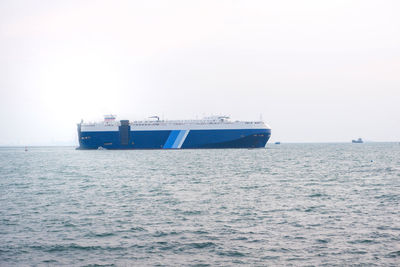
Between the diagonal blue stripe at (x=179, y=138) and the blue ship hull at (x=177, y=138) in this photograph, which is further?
the diagonal blue stripe at (x=179, y=138)

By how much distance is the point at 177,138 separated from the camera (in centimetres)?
11819

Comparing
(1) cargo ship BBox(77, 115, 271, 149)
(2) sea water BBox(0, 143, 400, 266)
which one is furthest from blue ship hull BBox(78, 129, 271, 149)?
(2) sea water BBox(0, 143, 400, 266)

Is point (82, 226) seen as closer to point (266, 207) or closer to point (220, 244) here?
point (220, 244)

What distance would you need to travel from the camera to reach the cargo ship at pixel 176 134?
11544 centimetres

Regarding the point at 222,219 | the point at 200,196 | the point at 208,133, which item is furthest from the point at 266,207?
the point at 208,133

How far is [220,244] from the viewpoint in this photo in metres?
17.1

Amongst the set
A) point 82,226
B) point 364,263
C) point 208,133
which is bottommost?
point 364,263

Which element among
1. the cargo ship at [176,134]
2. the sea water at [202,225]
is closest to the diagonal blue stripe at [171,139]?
the cargo ship at [176,134]

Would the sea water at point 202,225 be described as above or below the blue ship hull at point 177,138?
below

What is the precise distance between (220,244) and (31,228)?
969 cm

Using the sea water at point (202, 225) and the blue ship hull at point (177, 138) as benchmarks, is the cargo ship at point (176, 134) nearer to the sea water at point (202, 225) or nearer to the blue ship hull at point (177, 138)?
the blue ship hull at point (177, 138)

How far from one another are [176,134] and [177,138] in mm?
1352

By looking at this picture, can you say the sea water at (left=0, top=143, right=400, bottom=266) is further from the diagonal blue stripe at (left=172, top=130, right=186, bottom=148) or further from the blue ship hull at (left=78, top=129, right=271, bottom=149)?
the diagonal blue stripe at (left=172, top=130, right=186, bottom=148)

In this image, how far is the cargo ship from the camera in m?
115
